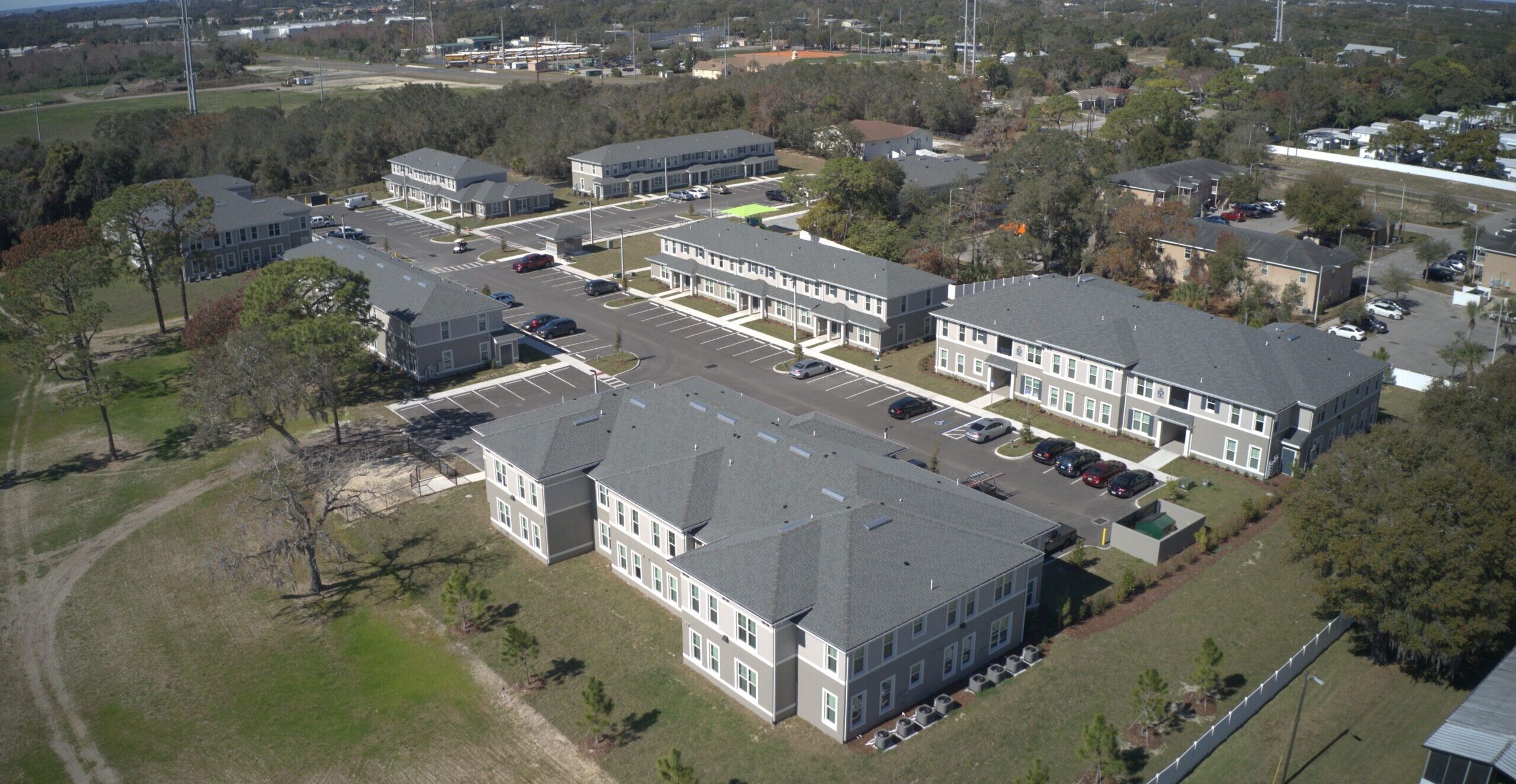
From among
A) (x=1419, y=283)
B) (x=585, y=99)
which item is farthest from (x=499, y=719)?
(x=585, y=99)

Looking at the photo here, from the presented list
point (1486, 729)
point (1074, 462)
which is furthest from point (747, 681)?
point (1074, 462)

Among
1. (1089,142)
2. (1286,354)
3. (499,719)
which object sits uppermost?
(1089,142)

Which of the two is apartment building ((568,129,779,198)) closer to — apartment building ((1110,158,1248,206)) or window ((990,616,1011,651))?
apartment building ((1110,158,1248,206))

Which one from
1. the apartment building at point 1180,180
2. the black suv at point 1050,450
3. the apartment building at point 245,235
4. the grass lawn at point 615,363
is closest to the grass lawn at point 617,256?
the grass lawn at point 615,363

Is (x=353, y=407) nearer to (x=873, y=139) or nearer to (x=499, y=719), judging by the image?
(x=499, y=719)

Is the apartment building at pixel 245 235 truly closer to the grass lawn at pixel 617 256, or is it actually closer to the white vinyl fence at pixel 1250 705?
the grass lawn at pixel 617 256

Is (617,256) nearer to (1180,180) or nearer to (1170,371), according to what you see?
(1170,371)
